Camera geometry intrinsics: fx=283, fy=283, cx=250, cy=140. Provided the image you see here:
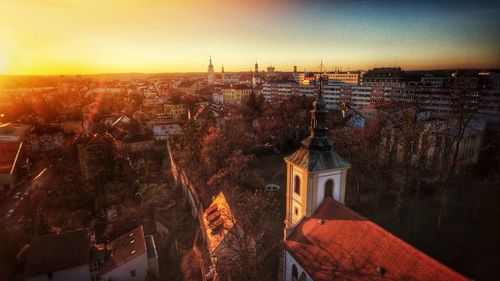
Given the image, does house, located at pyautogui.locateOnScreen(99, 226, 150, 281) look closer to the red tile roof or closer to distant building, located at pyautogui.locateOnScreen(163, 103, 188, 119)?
the red tile roof

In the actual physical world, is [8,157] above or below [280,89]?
below

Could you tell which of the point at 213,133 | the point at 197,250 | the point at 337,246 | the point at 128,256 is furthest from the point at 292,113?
the point at 337,246

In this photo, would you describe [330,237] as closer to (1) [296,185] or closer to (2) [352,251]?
(2) [352,251]

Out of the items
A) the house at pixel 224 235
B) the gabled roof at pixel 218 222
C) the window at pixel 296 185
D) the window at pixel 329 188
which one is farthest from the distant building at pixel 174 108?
the window at pixel 329 188

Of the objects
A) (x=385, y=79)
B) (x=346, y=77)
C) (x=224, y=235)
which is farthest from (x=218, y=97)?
(x=224, y=235)

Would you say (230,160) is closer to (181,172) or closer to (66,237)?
(181,172)

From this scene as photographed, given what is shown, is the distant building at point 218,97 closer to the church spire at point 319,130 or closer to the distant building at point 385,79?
the distant building at point 385,79

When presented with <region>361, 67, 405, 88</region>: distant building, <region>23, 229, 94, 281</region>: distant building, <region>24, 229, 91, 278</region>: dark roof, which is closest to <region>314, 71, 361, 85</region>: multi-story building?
<region>361, 67, 405, 88</region>: distant building
